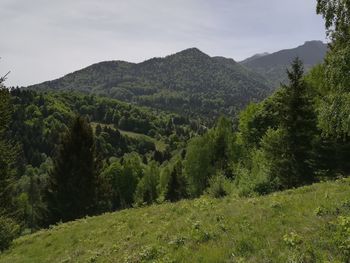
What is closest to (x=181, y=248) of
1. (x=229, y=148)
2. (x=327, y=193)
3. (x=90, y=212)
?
(x=327, y=193)

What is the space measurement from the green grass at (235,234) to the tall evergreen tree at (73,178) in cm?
2947

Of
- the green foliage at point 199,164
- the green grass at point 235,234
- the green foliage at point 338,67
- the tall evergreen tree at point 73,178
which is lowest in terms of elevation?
the green foliage at point 199,164

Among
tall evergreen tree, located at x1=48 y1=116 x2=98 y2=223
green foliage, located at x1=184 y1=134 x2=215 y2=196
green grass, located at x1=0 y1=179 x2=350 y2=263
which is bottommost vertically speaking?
green foliage, located at x1=184 y1=134 x2=215 y2=196

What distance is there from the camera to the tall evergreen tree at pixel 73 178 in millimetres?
53250

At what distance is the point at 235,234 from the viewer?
44.7 ft

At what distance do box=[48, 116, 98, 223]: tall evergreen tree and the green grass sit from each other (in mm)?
29468

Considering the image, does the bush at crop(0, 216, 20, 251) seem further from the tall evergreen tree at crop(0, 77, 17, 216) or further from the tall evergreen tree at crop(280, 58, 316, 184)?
the tall evergreen tree at crop(280, 58, 316, 184)

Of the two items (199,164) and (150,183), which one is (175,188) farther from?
(150,183)

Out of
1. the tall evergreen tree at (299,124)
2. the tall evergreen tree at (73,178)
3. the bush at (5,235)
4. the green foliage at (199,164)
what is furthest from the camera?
the green foliage at (199,164)

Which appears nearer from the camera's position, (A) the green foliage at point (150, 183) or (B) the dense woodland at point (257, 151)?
(B) the dense woodland at point (257, 151)

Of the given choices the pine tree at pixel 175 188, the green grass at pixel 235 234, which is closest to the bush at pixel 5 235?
the green grass at pixel 235 234

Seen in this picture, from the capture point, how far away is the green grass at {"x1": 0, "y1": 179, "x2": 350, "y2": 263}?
37.1 feet

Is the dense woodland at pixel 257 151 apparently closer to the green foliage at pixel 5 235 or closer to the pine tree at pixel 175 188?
the green foliage at pixel 5 235

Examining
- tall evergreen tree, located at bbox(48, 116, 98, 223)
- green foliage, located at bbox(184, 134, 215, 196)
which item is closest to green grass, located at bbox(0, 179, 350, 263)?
tall evergreen tree, located at bbox(48, 116, 98, 223)
